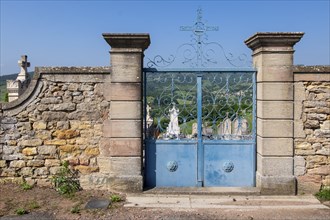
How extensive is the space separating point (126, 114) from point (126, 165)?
34.6 inches

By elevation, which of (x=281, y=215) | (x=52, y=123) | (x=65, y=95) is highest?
(x=65, y=95)

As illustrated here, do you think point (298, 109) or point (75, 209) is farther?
point (298, 109)

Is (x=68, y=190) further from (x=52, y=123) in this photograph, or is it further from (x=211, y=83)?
(x=211, y=83)

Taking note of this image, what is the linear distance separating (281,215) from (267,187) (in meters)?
0.88

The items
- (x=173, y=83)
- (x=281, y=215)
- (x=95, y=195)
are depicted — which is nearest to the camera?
(x=281, y=215)

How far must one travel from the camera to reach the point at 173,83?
588 centimetres

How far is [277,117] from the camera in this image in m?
5.59

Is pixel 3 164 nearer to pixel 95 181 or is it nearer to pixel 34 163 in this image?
pixel 34 163

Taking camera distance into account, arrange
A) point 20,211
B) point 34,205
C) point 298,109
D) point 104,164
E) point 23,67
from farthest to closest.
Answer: point 23,67 → point 104,164 → point 298,109 → point 34,205 → point 20,211

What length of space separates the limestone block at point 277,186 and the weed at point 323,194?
16.2 inches

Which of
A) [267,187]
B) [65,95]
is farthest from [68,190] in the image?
[267,187]

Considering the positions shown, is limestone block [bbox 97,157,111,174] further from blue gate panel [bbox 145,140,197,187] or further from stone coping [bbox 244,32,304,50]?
stone coping [bbox 244,32,304,50]

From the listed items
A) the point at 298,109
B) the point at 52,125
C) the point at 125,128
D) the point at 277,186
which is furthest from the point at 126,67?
the point at 277,186

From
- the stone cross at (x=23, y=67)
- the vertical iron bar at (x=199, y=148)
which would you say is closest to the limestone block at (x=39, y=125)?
the vertical iron bar at (x=199, y=148)
